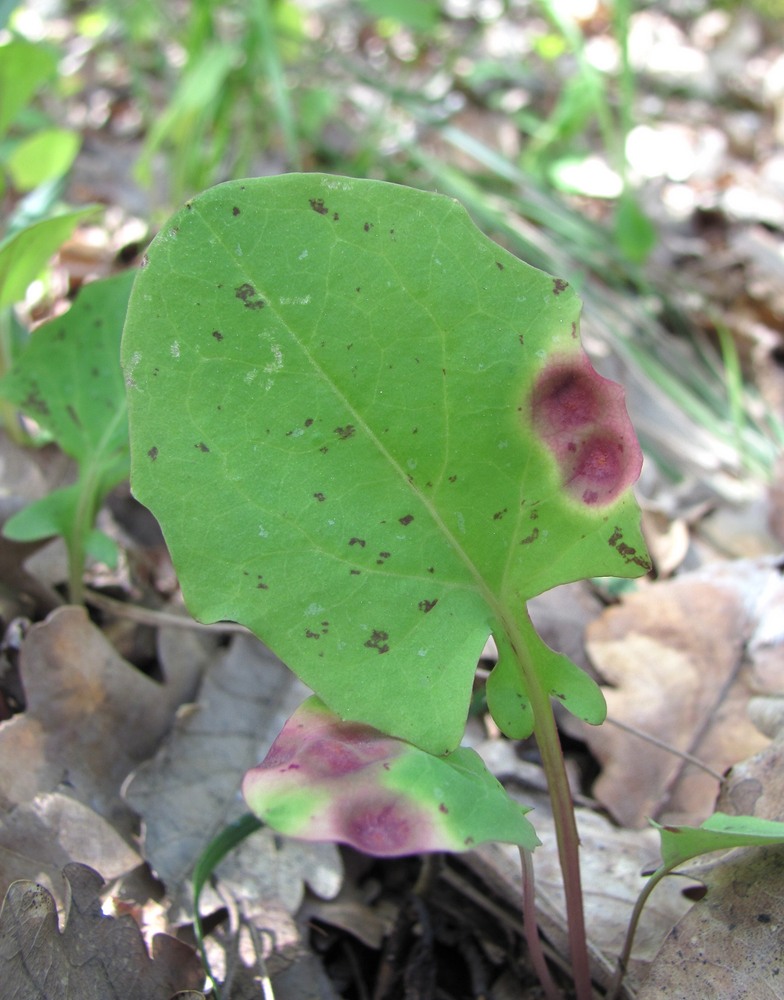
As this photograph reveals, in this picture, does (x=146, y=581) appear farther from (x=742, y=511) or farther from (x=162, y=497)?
(x=742, y=511)

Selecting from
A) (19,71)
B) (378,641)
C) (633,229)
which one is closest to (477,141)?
(633,229)

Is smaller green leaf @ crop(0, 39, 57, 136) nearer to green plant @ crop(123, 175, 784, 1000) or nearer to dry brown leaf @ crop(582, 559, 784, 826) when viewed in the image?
green plant @ crop(123, 175, 784, 1000)

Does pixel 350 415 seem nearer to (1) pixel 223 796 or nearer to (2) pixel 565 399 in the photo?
(2) pixel 565 399

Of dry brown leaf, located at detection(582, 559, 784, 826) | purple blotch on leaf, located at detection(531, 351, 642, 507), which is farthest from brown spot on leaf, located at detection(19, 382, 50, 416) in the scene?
dry brown leaf, located at detection(582, 559, 784, 826)

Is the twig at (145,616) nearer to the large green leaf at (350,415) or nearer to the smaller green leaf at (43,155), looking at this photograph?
the large green leaf at (350,415)

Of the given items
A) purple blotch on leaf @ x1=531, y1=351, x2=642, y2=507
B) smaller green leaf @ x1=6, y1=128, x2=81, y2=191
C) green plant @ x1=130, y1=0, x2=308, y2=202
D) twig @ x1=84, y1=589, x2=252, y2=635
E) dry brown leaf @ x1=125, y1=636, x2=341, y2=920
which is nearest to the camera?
purple blotch on leaf @ x1=531, y1=351, x2=642, y2=507

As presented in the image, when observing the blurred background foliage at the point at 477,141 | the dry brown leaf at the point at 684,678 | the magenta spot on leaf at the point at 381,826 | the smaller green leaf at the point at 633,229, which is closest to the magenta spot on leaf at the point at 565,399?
the magenta spot on leaf at the point at 381,826

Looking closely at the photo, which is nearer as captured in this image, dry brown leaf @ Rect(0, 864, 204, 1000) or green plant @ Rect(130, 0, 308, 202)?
dry brown leaf @ Rect(0, 864, 204, 1000)

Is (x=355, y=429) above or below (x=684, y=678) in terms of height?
→ above
